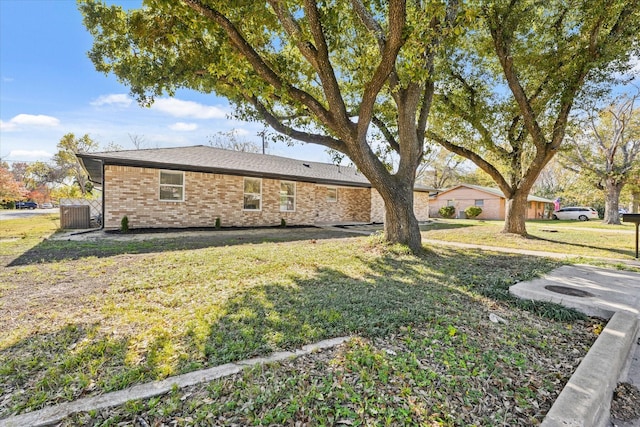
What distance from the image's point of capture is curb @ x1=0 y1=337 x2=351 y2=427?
5.66 feet

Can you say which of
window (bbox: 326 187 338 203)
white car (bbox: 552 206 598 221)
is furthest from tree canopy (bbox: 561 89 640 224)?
window (bbox: 326 187 338 203)

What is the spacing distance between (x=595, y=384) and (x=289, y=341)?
7.61ft

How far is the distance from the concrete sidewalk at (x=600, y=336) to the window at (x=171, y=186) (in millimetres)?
11291

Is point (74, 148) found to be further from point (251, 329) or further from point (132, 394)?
point (132, 394)

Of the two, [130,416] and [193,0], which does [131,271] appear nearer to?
[130,416]

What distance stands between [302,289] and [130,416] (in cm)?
266

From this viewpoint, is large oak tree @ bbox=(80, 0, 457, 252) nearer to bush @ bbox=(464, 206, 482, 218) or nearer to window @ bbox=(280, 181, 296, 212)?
window @ bbox=(280, 181, 296, 212)

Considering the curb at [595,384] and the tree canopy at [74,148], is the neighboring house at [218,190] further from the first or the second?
the tree canopy at [74,148]

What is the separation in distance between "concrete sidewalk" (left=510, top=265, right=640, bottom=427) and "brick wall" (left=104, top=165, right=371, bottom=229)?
35.9ft

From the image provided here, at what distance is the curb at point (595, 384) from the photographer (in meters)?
1.76

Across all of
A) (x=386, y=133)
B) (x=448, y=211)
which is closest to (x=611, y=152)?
(x=448, y=211)

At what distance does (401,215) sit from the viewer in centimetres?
716

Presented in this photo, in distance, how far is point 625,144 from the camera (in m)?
21.6

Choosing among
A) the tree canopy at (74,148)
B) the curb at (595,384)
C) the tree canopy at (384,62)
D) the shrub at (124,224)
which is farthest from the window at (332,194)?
the tree canopy at (74,148)
